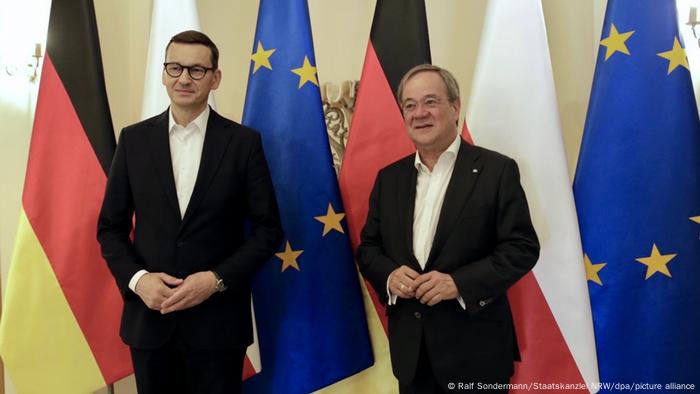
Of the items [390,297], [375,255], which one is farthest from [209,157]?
[390,297]

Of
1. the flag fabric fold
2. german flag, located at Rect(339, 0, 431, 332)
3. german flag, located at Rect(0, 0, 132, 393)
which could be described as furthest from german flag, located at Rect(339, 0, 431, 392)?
german flag, located at Rect(0, 0, 132, 393)

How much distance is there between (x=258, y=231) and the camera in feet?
5.65

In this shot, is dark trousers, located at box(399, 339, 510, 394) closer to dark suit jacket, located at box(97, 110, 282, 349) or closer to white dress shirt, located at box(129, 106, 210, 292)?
dark suit jacket, located at box(97, 110, 282, 349)

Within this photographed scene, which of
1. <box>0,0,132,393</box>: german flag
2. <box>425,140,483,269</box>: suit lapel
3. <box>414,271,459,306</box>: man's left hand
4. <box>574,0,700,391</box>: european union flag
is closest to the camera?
<box>414,271,459,306</box>: man's left hand

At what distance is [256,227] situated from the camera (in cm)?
174

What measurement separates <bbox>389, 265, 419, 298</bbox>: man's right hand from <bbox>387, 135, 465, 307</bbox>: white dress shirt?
0.07 m

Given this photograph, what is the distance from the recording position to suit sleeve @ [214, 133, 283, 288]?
1.64m

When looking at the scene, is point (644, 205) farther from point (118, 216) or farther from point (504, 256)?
point (118, 216)

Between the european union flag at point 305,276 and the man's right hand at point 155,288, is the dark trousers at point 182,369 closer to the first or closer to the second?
the man's right hand at point 155,288

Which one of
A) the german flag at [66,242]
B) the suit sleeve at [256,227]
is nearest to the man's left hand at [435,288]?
the suit sleeve at [256,227]

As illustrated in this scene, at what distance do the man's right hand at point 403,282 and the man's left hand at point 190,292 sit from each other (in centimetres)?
50

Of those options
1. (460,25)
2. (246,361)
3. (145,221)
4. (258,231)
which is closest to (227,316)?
(258,231)

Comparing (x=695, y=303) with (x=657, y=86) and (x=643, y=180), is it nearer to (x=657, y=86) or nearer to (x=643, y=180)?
(x=643, y=180)

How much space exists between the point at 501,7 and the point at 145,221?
4.74ft
